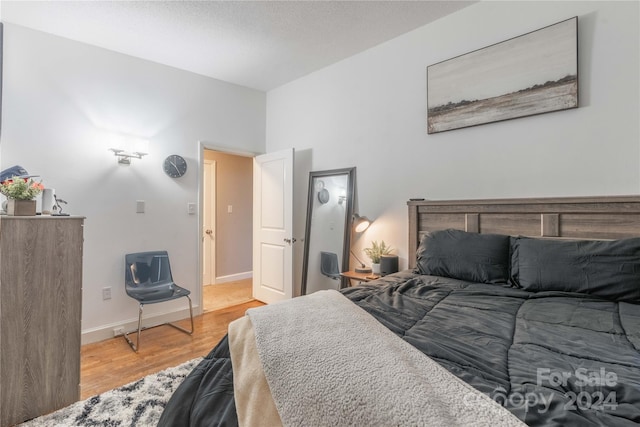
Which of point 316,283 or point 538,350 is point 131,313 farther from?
point 538,350

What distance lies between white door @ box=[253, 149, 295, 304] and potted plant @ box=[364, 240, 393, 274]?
3.51 ft

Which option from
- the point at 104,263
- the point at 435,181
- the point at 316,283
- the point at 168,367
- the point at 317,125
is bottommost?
the point at 168,367

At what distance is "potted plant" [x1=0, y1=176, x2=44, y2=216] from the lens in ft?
5.93

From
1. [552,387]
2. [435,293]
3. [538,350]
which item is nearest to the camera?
[552,387]

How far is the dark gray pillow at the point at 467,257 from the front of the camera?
6.39 feet

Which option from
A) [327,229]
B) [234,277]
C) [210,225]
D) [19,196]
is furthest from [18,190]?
[234,277]

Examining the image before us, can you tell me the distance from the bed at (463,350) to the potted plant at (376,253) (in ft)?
2.97

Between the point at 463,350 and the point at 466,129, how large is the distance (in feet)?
6.53

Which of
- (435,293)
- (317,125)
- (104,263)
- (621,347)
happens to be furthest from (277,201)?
(621,347)

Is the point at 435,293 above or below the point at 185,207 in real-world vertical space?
below

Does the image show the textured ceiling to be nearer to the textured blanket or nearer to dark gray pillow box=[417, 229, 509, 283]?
dark gray pillow box=[417, 229, 509, 283]

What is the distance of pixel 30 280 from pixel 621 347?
276cm

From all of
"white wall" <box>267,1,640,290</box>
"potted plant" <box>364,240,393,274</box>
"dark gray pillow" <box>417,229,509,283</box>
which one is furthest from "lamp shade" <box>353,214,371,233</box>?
"dark gray pillow" <box>417,229,509,283</box>

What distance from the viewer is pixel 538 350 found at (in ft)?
3.23
